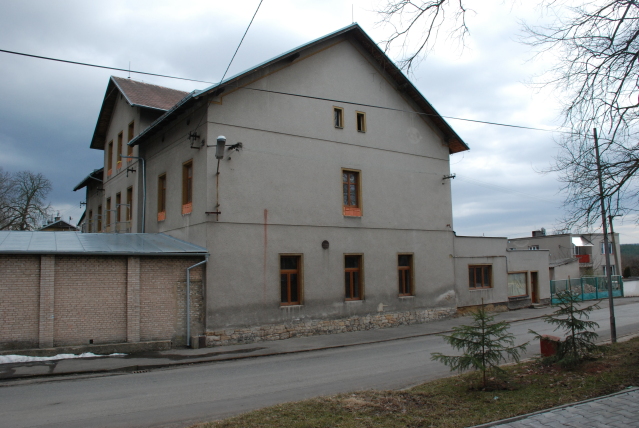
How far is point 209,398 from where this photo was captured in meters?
8.56

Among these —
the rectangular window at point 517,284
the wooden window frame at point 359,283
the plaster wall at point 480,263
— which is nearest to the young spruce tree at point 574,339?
the wooden window frame at point 359,283

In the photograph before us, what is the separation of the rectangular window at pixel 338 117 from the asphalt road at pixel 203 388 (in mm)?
9351

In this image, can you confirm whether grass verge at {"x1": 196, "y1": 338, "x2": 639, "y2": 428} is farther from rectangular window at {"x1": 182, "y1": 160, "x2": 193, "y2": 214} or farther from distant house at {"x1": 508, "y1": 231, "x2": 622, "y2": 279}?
distant house at {"x1": 508, "y1": 231, "x2": 622, "y2": 279}

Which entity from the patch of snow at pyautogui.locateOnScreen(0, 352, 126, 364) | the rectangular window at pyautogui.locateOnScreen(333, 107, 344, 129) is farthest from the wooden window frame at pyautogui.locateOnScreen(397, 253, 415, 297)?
the patch of snow at pyautogui.locateOnScreen(0, 352, 126, 364)

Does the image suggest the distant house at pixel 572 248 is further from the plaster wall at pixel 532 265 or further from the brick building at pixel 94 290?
the brick building at pixel 94 290

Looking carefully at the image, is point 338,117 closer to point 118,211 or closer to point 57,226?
point 118,211

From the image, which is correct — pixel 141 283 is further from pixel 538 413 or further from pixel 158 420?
pixel 538 413

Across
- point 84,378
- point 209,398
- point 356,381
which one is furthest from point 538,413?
point 84,378

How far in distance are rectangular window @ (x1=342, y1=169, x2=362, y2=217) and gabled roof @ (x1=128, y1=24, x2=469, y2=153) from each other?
4.33m

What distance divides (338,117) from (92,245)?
33.9 ft

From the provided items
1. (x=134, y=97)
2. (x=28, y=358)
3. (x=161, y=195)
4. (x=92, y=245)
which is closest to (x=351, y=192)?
(x=161, y=195)

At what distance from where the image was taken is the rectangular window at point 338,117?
19.1 meters

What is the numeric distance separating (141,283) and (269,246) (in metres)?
4.33

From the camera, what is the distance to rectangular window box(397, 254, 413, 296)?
20.4m
